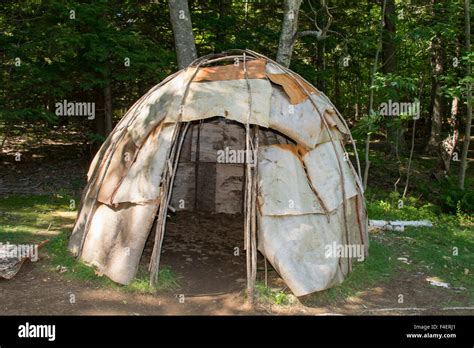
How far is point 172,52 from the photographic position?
38.1 feet

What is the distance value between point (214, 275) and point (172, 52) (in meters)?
6.36

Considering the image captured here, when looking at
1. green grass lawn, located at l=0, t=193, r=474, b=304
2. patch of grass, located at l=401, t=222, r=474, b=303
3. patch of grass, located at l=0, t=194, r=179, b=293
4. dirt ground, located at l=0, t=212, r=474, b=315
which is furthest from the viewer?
patch of grass, located at l=401, t=222, r=474, b=303

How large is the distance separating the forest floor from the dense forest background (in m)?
2.08

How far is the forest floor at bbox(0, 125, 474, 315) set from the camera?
19.4 ft

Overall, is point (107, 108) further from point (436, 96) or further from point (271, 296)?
point (436, 96)

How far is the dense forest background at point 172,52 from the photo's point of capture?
33.2ft

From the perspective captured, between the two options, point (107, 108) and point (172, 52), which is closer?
point (172, 52)

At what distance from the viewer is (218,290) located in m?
6.50

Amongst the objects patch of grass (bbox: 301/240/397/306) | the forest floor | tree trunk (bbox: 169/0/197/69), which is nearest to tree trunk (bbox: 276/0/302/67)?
tree trunk (bbox: 169/0/197/69)

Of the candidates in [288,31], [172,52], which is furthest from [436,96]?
[172,52]

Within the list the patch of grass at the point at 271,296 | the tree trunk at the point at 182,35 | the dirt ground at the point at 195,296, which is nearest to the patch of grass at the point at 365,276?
the dirt ground at the point at 195,296

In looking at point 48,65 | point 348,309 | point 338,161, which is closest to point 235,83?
point 338,161

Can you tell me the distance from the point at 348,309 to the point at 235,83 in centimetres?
334

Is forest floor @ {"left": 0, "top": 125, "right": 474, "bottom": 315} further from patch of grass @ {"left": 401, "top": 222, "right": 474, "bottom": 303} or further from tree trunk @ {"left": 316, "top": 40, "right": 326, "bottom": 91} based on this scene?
tree trunk @ {"left": 316, "top": 40, "right": 326, "bottom": 91}
